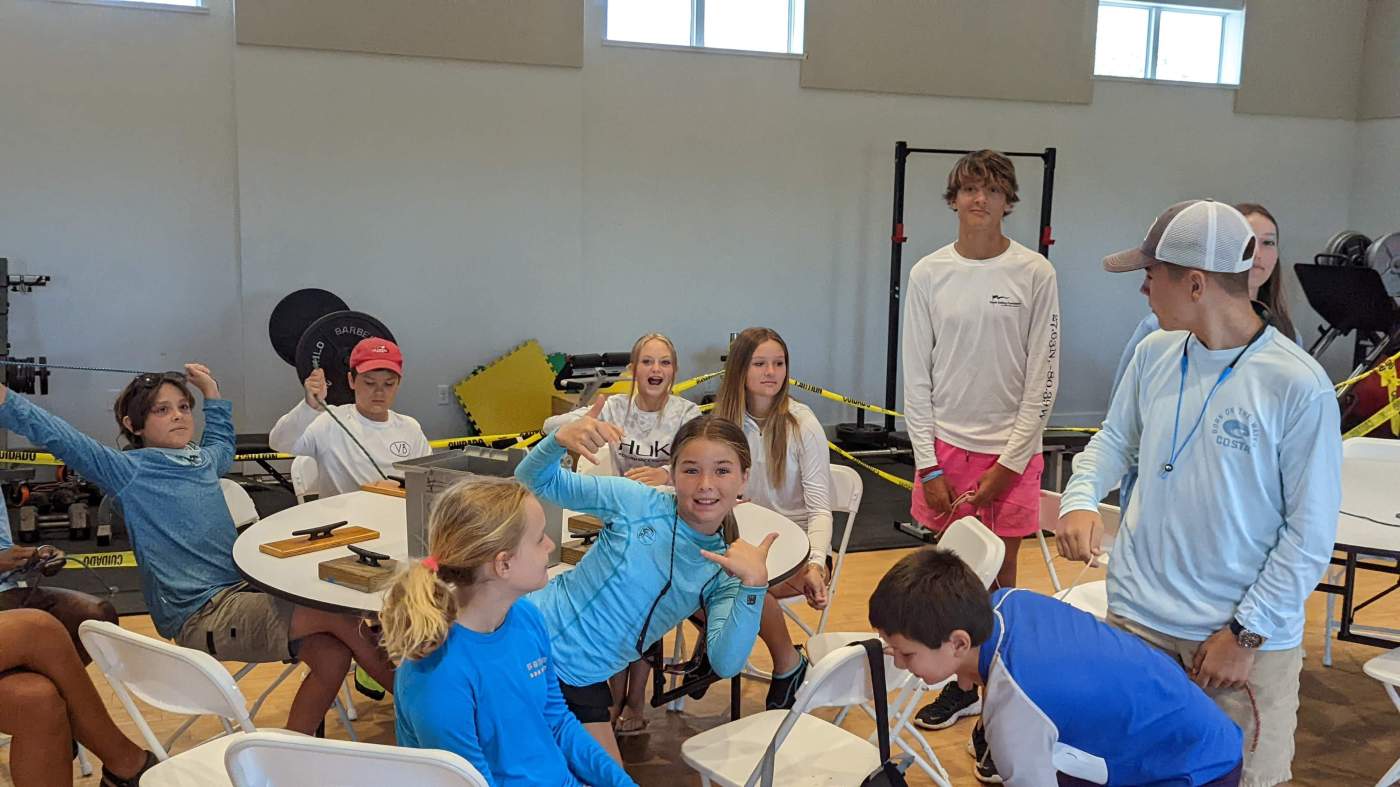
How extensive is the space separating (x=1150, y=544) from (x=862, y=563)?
3.19m

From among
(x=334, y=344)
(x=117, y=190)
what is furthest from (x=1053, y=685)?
(x=117, y=190)

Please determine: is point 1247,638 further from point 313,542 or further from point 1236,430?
point 313,542

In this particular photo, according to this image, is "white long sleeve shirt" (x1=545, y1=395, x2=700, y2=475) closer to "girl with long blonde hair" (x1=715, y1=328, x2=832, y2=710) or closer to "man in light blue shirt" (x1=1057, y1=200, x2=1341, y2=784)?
"girl with long blonde hair" (x1=715, y1=328, x2=832, y2=710)

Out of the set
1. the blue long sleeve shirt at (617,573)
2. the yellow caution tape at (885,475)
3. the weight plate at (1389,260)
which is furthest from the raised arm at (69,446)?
the weight plate at (1389,260)

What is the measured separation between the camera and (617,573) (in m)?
2.40

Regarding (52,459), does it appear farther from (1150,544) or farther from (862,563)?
(1150,544)

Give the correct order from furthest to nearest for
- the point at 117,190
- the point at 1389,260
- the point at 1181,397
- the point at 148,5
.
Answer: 1. the point at 1389,260
2. the point at 117,190
3. the point at 148,5
4. the point at 1181,397

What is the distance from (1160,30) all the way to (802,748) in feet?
26.8

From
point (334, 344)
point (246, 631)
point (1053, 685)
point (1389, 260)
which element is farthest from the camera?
point (1389, 260)

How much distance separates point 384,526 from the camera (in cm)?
300

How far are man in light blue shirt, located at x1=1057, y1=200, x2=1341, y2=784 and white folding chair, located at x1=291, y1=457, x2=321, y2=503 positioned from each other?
2.60 m

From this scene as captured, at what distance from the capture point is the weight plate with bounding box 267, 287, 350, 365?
6.66 metres

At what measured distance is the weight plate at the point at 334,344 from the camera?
6215 mm

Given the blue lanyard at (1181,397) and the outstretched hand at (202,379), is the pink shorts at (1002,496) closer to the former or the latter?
the blue lanyard at (1181,397)
